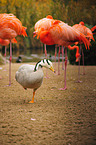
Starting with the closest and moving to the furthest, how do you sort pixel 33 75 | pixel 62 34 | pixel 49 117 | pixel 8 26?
pixel 49 117, pixel 33 75, pixel 62 34, pixel 8 26

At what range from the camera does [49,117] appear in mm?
3197

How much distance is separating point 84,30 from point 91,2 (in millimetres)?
6723

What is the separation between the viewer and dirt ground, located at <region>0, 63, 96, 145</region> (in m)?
2.48

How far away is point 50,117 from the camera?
320 centimetres

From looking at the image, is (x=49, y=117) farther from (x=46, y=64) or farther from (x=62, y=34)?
(x=62, y=34)

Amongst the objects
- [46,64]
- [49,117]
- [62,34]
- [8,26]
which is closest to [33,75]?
[46,64]

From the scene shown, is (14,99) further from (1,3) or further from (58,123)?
(1,3)

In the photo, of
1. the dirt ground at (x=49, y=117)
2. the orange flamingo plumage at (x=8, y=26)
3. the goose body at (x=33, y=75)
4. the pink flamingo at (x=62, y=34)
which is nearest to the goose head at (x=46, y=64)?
the goose body at (x=33, y=75)

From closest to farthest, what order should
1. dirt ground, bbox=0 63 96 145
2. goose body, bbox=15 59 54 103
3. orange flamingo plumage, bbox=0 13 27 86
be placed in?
dirt ground, bbox=0 63 96 145 < goose body, bbox=15 59 54 103 < orange flamingo plumage, bbox=0 13 27 86

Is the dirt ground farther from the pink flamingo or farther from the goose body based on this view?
the pink flamingo

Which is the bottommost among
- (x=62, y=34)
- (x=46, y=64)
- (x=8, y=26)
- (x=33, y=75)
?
(x=33, y=75)

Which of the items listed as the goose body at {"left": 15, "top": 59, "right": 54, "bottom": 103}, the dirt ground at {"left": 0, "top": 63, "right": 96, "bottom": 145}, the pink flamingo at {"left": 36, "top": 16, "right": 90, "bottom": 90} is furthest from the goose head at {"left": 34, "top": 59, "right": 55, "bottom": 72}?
the pink flamingo at {"left": 36, "top": 16, "right": 90, "bottom": 90}

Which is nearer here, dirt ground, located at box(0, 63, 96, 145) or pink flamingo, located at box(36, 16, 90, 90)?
dirt ground, located at box(0, 63, 96, 145)

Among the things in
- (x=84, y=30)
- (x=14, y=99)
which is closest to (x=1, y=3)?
(x=84, y=30)
